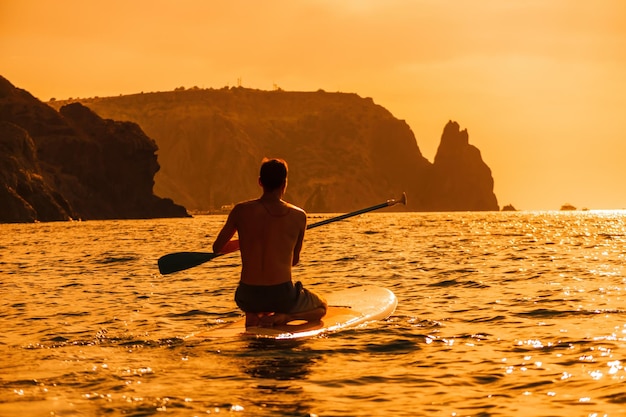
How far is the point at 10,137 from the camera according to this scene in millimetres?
115000

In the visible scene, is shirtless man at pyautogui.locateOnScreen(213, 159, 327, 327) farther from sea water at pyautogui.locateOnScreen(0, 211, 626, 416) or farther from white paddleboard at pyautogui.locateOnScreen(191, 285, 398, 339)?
sea water at pyautogui.locateOnScreen(0, 211, 626, 416)

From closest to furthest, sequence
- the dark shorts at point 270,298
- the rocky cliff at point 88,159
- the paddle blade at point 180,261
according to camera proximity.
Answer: the dark shorts at point 270,298 → the paddle blade at point 180,261 → the rocky cliff at point 88,159

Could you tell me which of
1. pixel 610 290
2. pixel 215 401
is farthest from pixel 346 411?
pixel 610 290

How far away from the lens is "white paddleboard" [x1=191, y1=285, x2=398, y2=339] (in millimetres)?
11469

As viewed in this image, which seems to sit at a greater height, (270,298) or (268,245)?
(268,245)

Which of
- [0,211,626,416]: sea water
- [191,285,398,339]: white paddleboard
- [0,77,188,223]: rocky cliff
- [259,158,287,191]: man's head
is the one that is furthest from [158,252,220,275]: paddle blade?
[0,77,188,223]: rocky cliff

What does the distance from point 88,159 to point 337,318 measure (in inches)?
5340

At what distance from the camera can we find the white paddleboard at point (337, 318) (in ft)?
37.6

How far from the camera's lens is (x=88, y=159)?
143 meters

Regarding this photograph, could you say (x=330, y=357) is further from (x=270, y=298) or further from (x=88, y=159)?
(x=88, y=159)

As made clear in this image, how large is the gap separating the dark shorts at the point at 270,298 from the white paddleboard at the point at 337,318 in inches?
11.4

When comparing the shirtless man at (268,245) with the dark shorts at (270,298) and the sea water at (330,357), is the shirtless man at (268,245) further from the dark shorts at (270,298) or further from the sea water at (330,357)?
the sea water at (330,357)

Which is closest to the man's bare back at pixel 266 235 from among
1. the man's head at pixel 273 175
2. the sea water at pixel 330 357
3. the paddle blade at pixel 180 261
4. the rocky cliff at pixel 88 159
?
the man's head at pixel 273 175

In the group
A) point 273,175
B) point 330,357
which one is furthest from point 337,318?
point 273,175
